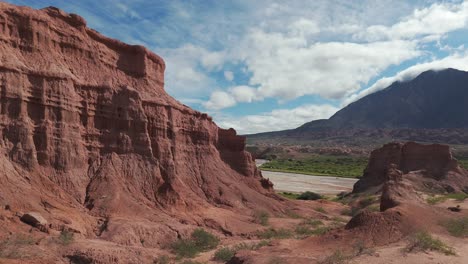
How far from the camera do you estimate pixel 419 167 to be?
61750 millimetres

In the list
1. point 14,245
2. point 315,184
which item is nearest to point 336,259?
point 14,245

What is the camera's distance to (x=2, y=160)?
22.8 metres

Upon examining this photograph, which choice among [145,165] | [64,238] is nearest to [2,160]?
[64,238]

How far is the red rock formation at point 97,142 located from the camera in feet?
78.9

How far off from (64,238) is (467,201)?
133ft

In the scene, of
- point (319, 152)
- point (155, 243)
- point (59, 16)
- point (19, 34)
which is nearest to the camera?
point (155, 243)

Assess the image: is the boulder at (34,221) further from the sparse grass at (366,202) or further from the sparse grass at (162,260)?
the sparse grass at (366,202)

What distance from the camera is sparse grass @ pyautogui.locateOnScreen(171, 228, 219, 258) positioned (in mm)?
24219

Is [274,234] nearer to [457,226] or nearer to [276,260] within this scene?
[457,226]

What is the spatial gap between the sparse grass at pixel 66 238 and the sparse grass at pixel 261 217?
16636mm

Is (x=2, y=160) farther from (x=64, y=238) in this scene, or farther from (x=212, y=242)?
(x=212, y=242)

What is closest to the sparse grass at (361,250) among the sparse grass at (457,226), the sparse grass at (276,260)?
the sparse grass at (276,260)

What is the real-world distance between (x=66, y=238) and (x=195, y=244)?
821cm

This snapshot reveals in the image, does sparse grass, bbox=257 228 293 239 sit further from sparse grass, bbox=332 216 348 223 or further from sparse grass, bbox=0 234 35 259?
sparse grass, bbox=0 234 35 259
